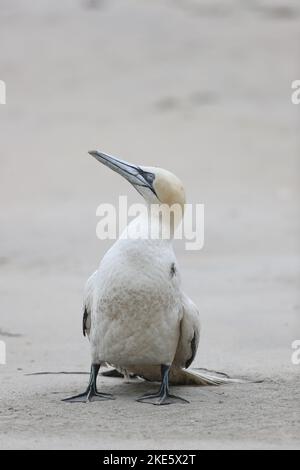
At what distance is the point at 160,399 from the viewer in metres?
6.85

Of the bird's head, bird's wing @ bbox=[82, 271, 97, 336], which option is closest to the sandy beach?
bird's wing @ bbox=[82, 271, 97, 336]

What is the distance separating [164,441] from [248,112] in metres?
17.9

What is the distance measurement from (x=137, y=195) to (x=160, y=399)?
10.1 m

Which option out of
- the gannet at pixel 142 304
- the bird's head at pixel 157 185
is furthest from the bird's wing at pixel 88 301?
the bird's head at pixel 157 185

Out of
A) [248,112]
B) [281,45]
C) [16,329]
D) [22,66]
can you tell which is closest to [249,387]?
[16,329]

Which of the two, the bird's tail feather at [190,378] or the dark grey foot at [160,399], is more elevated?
the bird's tail feather at [190,378]

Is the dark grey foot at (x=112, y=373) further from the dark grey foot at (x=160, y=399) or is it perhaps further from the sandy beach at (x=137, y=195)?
the dark grey foot at (x=160, y=399)

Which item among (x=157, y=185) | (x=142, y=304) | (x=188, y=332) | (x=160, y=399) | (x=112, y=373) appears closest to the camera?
(x=142, y=304)

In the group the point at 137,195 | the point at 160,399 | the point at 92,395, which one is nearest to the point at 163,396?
the point at 160,399

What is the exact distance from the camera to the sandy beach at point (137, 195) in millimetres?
6559

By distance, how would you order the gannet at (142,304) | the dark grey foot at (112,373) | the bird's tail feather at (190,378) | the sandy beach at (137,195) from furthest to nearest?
the dark grey foot at (112,373) → the bird's tail feather at (190,378) → the gannet at (142,304) → the sandy beach at (137,195)

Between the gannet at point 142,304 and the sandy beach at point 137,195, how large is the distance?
286 millimetres

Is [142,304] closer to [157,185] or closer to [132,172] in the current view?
[157,185]

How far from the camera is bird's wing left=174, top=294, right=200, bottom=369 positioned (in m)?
7.05
